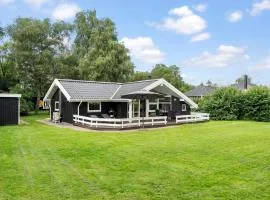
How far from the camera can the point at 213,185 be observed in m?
6.80

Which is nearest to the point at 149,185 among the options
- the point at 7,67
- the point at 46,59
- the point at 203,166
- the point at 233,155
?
the point at 203,166

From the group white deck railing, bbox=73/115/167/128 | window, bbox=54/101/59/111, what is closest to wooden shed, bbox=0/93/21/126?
white deck railing, bbox=73/115/167/128

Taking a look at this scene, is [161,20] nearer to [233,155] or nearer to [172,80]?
[233,155]

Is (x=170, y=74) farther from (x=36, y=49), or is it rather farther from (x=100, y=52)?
(x=36, y=49)

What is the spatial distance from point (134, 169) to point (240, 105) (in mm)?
20656

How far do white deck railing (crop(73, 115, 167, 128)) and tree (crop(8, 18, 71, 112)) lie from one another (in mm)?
14851

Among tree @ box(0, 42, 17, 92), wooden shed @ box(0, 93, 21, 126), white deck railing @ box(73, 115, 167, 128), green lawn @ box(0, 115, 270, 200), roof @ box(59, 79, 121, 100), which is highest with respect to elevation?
tree @ box(0, 42, 17, 92)

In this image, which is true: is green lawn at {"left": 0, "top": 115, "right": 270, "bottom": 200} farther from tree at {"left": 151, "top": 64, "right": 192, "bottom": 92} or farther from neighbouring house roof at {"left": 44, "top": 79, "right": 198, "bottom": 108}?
tree at {"left": 151, "top": 64, "right": 192, "bottom": 92}

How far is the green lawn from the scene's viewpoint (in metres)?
6.36

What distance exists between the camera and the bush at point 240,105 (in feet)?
84.6

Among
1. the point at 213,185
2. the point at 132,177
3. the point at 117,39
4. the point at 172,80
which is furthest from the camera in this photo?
the point at 172,80

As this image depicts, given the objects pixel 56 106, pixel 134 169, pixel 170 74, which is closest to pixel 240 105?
pixel 56 106

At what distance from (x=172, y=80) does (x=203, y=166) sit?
5967 centimetres

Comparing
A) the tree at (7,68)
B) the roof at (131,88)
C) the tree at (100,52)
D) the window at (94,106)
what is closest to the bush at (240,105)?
the roof at (131,88)
